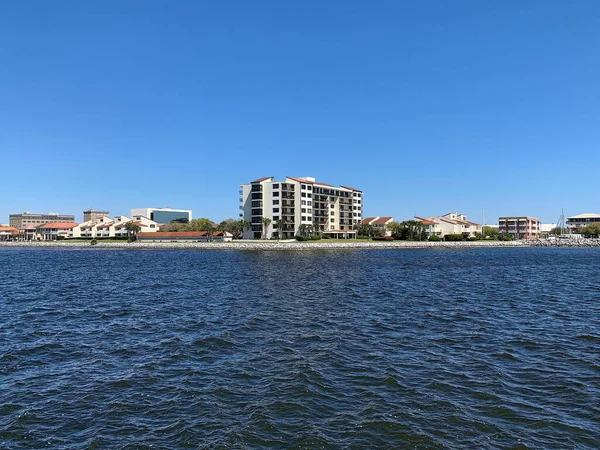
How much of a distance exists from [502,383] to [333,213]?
166478mm

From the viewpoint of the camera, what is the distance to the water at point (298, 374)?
477 inches

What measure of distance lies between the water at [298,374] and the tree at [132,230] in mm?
157019

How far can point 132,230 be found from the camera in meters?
186

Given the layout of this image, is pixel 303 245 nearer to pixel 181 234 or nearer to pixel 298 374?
pixel 181 234

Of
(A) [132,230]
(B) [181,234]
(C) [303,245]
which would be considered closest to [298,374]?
(C) [303,245]

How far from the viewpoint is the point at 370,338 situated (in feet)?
75.3

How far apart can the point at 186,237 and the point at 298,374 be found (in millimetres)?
167716

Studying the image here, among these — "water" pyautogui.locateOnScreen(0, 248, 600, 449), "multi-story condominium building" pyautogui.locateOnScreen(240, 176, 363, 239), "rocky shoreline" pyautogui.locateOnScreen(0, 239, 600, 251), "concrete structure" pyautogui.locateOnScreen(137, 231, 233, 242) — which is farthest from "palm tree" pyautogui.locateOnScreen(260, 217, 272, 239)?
"water" pyautogui.locateOnScreen(0, 248, 600, 449)

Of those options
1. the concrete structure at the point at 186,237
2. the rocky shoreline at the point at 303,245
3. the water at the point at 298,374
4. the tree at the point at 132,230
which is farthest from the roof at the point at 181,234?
the water at the point at 298,374

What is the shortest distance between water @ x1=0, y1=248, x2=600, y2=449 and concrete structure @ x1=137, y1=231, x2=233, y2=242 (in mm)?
136353

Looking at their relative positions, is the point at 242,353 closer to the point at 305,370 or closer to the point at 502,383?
the point at 305,370

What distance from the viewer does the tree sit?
18525cm

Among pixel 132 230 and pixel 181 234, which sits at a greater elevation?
pixel 132 230

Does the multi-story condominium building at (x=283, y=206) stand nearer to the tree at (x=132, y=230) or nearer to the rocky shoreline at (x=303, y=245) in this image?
the rocky shoreline at (x=303, y=245)
